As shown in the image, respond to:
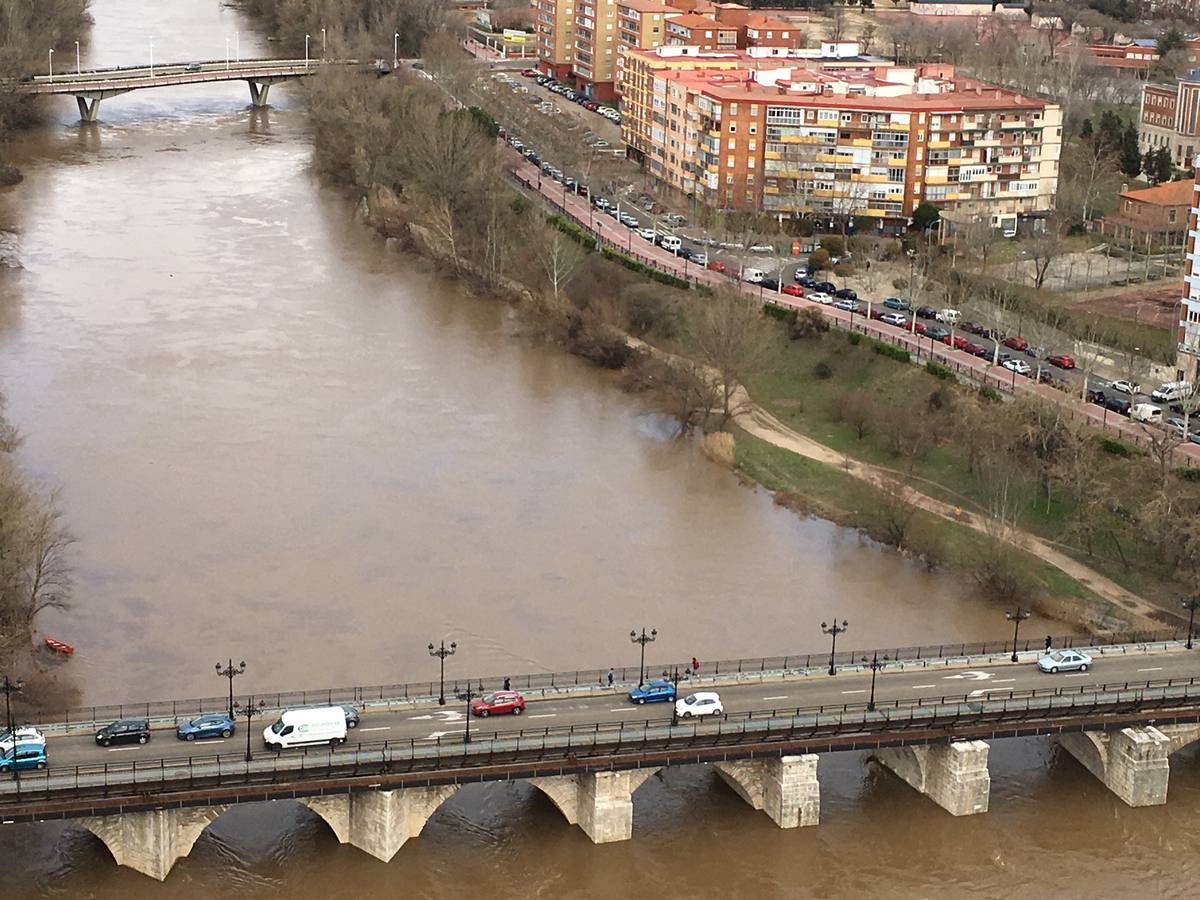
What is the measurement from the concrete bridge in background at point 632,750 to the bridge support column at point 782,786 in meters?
0.02

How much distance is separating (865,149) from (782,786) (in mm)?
33634

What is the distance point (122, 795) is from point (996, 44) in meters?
65.8

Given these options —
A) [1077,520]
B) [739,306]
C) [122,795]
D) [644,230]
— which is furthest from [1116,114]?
[122,795]

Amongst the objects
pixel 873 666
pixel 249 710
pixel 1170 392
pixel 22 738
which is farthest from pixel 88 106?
pixel 873 666

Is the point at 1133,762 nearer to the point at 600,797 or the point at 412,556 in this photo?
the point at 600,797

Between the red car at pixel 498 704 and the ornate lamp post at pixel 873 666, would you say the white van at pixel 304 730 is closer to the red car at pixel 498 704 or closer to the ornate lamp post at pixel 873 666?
the red car at pixel 498 704

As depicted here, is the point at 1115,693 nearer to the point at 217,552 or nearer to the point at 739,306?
the point at 217,552

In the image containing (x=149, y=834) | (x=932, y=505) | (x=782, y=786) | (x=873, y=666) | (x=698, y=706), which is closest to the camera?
(x=149, y=834)

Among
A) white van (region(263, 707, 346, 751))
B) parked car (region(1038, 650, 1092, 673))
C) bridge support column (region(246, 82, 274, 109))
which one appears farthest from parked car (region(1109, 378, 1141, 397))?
bridge support column (region(246, 82, 274, 109))

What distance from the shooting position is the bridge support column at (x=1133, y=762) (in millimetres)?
26141

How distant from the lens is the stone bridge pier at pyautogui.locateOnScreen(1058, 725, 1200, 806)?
26156 mm

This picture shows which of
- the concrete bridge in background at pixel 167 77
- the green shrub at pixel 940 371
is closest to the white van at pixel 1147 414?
the green shrub at pixel 940 371

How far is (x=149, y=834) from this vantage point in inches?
914

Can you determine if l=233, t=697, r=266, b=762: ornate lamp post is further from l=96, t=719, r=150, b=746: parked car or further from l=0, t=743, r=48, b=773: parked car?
l=0, t=743, r=48, b=773: parked car
